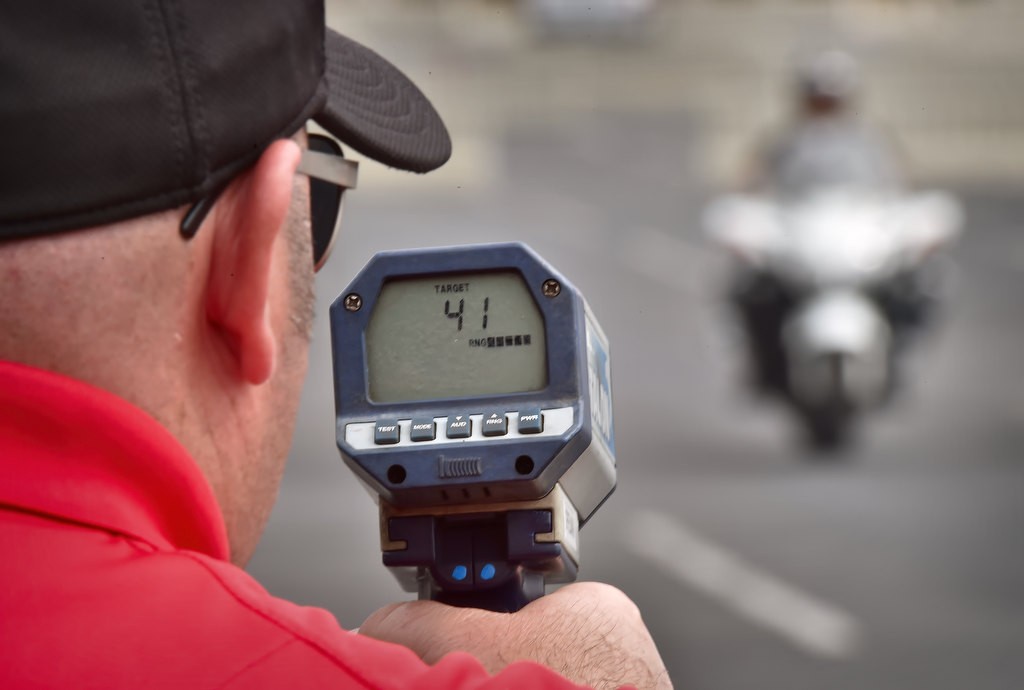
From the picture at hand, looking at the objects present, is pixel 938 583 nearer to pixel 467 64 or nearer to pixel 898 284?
pixel 898 284

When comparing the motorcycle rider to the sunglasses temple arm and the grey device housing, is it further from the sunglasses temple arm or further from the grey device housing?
the sunglasses temple arm

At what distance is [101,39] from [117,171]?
104 millimetres

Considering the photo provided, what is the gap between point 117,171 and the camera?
4.80 feet

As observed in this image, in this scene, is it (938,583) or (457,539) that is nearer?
(457,539)

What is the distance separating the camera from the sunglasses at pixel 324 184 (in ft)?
5.87

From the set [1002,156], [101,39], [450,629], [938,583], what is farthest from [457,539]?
[1002,156]

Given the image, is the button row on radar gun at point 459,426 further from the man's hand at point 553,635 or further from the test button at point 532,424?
A: the man's hand at point 553,635

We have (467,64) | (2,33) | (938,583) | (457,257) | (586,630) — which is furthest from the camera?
(467,64)

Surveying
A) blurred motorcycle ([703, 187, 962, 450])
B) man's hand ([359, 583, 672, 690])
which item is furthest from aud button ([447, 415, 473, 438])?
blurred motorcycle ([703, 187, 962, 450])

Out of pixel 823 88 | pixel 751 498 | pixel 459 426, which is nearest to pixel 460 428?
pixel 459 426

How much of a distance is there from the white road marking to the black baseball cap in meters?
6.59

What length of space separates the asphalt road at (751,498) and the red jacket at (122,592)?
4588 mm

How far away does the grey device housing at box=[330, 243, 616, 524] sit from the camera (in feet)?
5.60

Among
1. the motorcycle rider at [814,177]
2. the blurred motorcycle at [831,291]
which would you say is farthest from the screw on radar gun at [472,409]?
the motorcycle rider at [814,177]
